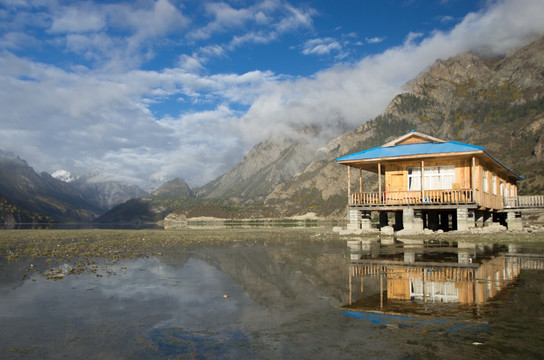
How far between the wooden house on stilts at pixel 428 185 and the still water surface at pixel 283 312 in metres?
17.9

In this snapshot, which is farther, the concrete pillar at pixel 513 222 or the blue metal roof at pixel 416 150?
the concrete pillar at pixel 513 222

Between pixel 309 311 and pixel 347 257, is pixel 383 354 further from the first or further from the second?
pixel 347 257

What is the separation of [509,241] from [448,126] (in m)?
155

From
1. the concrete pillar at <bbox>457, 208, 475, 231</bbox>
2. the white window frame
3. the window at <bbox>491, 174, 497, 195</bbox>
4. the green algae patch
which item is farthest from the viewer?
the window at <bbox>491, 174, 497, 195</bbox>

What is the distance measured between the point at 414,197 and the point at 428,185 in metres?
2.19

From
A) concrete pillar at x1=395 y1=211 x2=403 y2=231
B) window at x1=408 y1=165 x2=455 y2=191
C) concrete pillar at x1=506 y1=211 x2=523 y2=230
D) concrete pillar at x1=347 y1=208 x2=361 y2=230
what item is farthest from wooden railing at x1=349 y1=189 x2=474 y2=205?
concrete pillar at x1=506 y1=211 x2=523 y2=230

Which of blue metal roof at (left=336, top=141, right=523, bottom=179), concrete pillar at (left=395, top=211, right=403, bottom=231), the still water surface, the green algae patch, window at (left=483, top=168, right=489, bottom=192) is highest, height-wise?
blue metal roof at (left=336, top=141, right=523, bottom=179)

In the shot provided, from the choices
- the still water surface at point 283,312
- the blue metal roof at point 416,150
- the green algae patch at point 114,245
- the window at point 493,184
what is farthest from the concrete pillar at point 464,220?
the still water surface at point 283,312

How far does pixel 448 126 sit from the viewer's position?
162m

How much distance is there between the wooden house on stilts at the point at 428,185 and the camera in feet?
100

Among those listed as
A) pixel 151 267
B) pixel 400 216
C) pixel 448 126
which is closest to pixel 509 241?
pixel 400 216

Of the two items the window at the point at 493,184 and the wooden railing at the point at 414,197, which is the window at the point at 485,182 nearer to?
the window at the point at 493,184

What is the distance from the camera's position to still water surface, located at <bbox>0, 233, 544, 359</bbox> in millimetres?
5457

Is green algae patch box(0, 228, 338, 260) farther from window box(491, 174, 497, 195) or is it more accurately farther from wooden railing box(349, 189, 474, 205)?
window box(491, 174, 497, 195)
